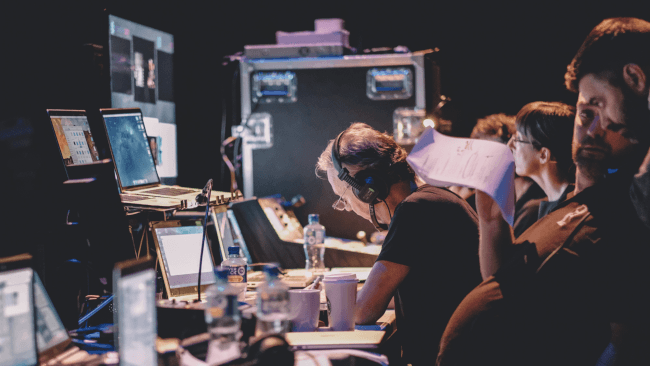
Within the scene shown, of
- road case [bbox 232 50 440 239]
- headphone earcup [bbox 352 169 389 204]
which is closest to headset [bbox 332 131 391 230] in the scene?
headphone earcup [bbox 352 169 389 204]

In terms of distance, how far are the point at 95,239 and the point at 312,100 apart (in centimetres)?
224

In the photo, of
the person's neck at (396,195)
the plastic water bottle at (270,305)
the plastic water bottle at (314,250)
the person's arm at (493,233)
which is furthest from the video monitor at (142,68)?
the person's arm at (493,233)

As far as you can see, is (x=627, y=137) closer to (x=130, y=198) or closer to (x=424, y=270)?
(x=424, y=270)

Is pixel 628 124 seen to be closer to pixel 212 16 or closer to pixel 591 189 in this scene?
pixel 591 189

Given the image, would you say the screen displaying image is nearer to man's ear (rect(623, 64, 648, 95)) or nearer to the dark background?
the dark background

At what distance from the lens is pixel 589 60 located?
52.9 inches

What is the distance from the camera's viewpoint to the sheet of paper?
136 centimetres

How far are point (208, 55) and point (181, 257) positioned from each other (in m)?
2.23

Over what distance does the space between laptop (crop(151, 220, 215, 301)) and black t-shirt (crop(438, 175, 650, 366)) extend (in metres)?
1.12

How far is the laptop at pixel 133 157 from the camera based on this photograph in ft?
7.01

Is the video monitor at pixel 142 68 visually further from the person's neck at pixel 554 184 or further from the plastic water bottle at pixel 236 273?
the person's neck at pixel 554 184

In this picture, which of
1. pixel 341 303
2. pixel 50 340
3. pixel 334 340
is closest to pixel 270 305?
pixel 334 340

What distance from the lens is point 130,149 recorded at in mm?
2250

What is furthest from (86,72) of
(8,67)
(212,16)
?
(212,16)
